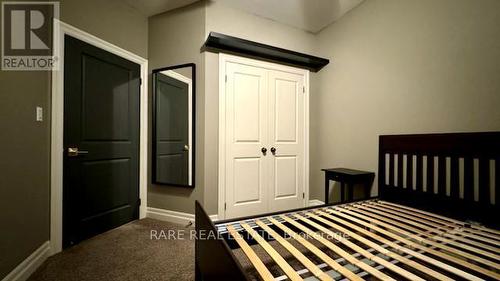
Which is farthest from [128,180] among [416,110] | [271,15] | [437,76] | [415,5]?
[415,5]

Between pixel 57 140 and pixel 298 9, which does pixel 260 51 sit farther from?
pixel 57 140

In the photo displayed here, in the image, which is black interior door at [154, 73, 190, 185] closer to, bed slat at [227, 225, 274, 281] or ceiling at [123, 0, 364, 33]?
ceiling at [123, 0, 364, 33]

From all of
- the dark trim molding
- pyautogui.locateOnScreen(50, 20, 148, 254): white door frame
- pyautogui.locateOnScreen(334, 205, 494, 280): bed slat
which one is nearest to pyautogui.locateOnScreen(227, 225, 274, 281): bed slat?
pyautogui.locateOnScreen(334, 205, 494, 280): bed slat

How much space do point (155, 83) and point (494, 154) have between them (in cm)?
308

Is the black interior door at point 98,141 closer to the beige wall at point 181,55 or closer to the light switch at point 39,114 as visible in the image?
the light switch at point 39,114

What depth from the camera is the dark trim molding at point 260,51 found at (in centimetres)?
228

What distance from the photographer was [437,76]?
1.91 metres

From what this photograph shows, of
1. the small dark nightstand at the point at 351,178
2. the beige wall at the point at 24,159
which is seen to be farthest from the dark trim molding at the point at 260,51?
the small dark nightstand at the point at 351,178

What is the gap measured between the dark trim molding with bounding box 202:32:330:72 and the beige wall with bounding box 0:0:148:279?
1.19 meters

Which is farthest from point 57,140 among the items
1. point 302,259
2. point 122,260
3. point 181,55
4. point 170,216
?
point 302,259

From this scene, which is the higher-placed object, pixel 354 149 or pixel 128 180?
pixel 354 149

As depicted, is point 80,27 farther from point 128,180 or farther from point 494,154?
point 494,154

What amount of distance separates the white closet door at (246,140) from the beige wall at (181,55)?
301 mm

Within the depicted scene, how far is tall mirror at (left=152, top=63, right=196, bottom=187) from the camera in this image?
2.46 metres
